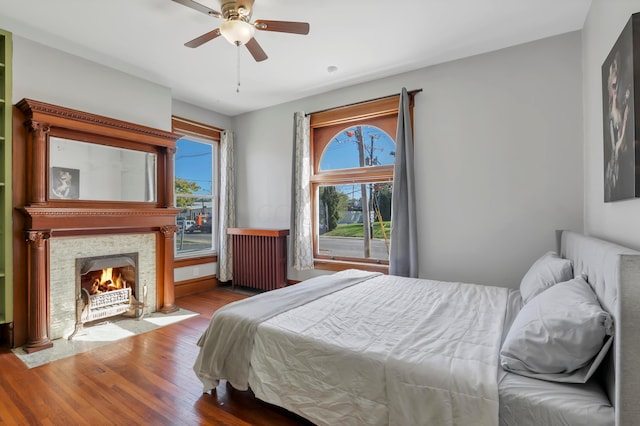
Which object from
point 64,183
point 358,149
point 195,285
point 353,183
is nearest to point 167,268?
point 195,285

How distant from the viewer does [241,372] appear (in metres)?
1.81

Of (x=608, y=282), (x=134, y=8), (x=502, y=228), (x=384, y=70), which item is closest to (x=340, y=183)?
(x=384, y=70)

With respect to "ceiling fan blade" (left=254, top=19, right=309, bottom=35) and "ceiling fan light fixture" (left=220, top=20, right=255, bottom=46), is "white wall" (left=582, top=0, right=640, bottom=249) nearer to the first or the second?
"ceiling fan blade" (left=254, top=19, right=309, bottom=35)

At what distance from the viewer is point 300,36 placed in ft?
8.96

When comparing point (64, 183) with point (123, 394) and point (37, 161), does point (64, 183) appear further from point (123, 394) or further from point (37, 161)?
point (123, 394)

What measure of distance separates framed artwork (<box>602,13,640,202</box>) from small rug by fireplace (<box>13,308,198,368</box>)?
150 inches

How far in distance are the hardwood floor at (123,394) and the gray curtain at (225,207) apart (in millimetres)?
1969

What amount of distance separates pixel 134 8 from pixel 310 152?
2.32 meters

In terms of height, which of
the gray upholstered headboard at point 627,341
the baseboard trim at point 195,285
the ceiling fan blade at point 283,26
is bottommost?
the baseboard trim at point 195,285

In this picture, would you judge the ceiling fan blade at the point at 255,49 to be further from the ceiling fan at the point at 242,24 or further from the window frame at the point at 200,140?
the window frame at the point at 200,140

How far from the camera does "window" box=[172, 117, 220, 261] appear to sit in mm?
4406

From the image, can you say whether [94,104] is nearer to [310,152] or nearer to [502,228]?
[310,152]

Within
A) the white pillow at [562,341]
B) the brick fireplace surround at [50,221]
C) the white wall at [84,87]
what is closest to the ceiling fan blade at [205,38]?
the brick fireplace surround at [50,221]

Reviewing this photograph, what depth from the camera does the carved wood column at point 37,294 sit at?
8.77ft
